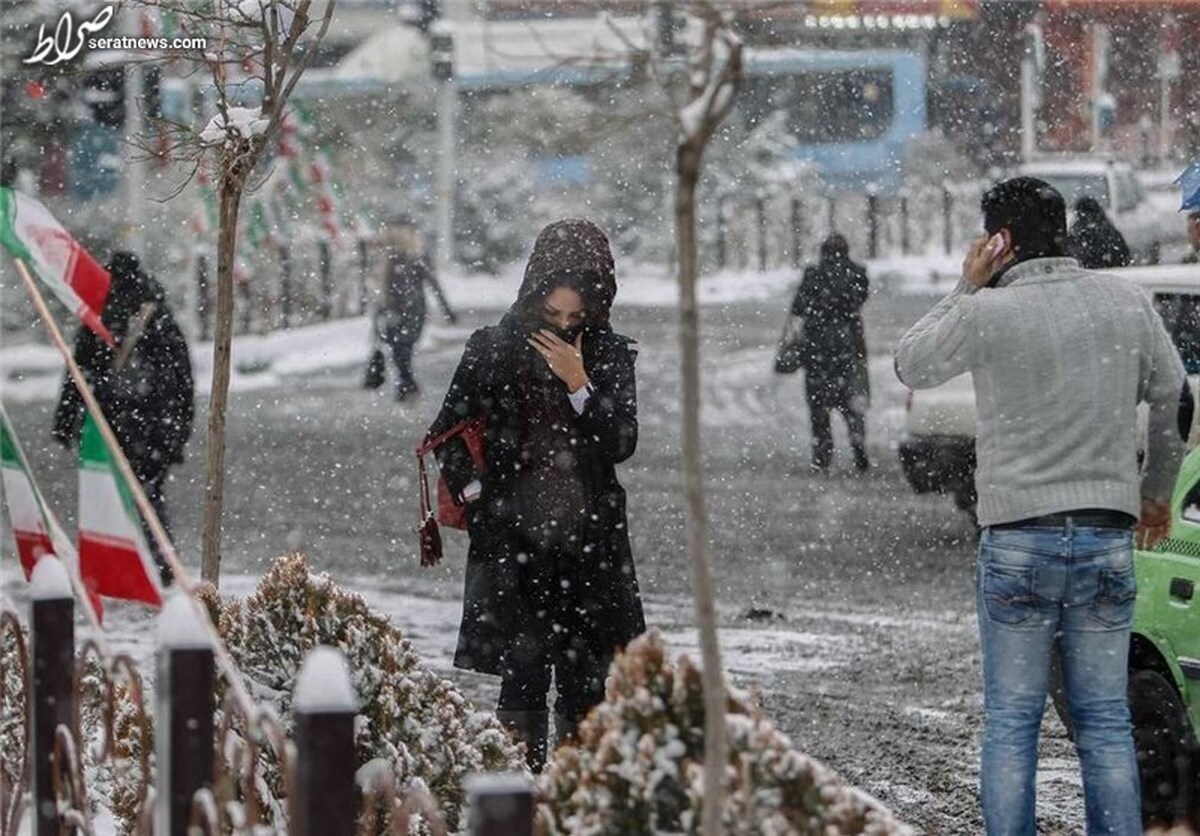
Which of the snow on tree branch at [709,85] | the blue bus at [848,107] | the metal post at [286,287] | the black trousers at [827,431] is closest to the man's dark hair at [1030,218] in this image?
the snow on tree branch at [709,85]

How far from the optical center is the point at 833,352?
17.8 m

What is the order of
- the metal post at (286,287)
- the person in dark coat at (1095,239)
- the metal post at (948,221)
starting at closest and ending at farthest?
the person in dark coat at (1095,239) → the metal post at (286,287) → the metal post at (948,221)

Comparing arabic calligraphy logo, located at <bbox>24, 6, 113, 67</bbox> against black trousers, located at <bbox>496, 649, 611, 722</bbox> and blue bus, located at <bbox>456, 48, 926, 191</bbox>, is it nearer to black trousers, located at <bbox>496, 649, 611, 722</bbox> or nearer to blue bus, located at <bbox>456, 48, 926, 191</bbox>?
black trousers, located at <bbox>496, 649, 611, 722</bbox>

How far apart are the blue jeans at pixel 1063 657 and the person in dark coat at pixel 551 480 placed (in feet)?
4.14

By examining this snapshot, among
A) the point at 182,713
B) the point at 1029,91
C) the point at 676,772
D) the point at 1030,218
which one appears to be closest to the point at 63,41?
the point at 1030,218

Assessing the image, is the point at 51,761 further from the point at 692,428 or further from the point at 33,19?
the point at 33,19

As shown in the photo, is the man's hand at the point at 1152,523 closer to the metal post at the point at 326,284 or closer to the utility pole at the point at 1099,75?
the metal post at the point at 326,284

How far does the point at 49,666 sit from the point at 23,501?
0.48m

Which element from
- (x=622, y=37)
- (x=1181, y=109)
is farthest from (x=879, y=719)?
(x=1181, y=109)

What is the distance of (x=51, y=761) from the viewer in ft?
15.6

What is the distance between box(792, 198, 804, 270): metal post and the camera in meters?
36.7

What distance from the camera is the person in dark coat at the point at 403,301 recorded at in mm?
23422

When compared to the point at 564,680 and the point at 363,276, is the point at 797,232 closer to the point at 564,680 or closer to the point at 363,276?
the point at 363,276

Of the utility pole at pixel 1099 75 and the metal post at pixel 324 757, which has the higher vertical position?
the utility pole at pixel 1099 75
